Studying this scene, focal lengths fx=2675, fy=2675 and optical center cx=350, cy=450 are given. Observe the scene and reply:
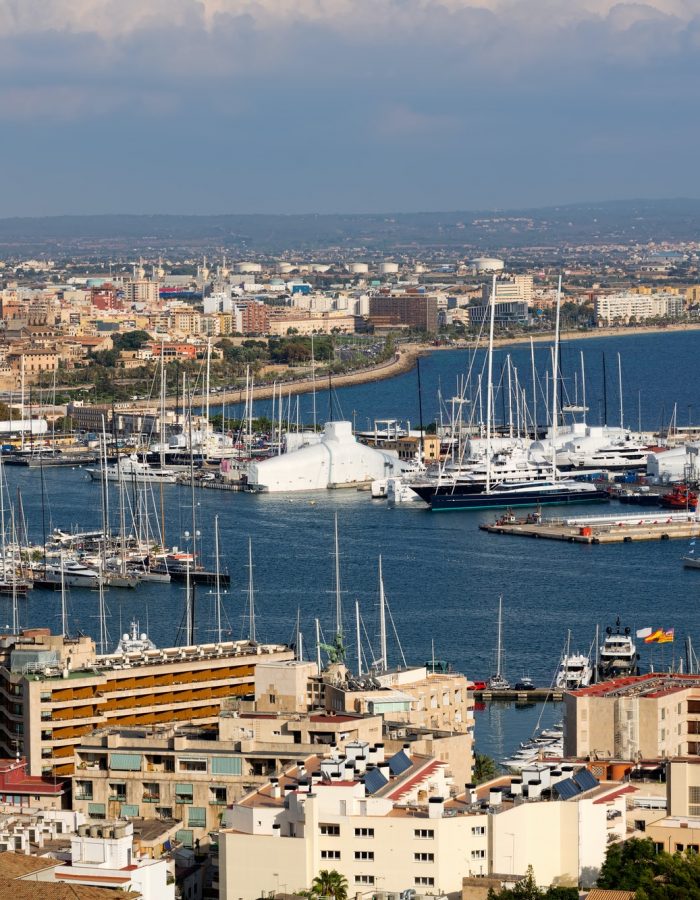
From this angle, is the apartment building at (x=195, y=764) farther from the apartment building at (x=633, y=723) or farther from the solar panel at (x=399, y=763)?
the apartment building at (x=633, y=723)

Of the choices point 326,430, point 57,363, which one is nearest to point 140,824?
point 326,430

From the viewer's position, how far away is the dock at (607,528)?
30.5 metres

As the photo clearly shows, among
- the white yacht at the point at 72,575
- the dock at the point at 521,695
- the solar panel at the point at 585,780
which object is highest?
the solar panel at the point at 585,780

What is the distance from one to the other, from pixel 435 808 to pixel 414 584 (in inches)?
594

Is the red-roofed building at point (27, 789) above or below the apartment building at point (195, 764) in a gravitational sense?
below

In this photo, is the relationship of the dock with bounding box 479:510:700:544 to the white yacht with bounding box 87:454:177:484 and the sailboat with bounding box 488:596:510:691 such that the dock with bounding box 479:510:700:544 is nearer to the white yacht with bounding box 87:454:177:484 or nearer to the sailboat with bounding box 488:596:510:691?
the white yacht with bounding box 87:454:177:484

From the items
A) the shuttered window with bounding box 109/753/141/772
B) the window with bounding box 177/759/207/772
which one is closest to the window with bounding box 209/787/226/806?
the window with bounding box 177/759/207/772

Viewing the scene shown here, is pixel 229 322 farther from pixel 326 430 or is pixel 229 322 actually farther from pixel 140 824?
pixel 140 824

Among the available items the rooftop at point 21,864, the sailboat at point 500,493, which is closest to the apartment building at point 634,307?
the sailboat at point 500,493

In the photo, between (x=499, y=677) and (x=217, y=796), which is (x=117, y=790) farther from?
(x=499, y=677)

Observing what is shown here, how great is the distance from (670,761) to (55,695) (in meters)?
3.57

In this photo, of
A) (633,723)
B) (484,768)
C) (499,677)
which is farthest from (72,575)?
(633,723)

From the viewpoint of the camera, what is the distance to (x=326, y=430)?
37.2m

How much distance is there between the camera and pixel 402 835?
10.9m
